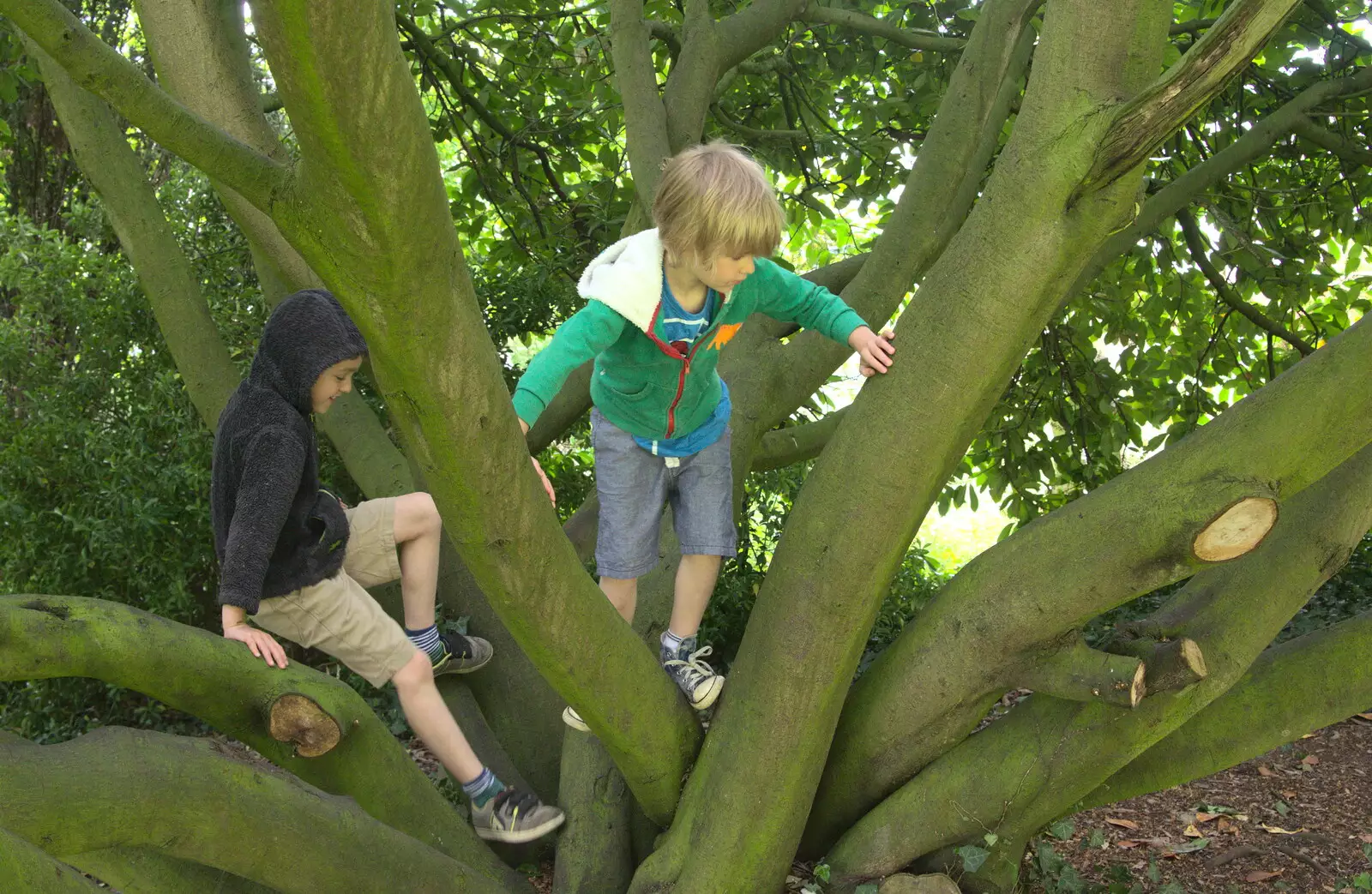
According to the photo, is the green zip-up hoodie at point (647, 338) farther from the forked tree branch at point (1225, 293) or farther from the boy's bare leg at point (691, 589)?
the forked tree branch at point (1225, 293)

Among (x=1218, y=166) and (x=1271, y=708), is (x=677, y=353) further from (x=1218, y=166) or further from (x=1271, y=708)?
(x=1218, y=166)

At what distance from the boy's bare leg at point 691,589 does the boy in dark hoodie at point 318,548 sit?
0.67 m

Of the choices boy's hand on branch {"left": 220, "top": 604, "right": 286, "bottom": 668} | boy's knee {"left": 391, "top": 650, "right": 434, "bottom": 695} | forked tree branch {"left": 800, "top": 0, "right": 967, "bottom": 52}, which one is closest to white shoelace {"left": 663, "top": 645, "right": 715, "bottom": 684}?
boy's knee {"left": 391, "top": 650, "right": 434, "bottom": 695}

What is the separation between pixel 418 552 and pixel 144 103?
6.22ft

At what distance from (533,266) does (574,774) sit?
3430mm

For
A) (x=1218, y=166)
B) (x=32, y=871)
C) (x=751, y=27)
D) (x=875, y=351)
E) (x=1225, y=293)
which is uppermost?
(x=751, y=27)

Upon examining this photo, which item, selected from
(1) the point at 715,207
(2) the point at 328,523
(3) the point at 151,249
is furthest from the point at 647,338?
(3) the point at 151,249

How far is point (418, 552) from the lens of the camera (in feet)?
11.4

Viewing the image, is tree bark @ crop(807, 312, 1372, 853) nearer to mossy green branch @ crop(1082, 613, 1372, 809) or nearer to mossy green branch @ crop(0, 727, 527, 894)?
mossy green branch @ crop(1082, 613, 1372, 809)

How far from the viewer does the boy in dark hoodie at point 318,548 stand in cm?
290

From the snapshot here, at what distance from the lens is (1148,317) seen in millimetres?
6699

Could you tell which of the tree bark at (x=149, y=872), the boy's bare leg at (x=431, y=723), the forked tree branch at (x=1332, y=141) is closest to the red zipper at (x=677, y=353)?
the boy's bare leg at (x=431, y=723)

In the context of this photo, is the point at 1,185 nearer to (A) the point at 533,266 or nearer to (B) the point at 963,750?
(A) the point at 533,266

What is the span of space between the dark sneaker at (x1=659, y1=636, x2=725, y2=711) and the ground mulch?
1121 millimetres
